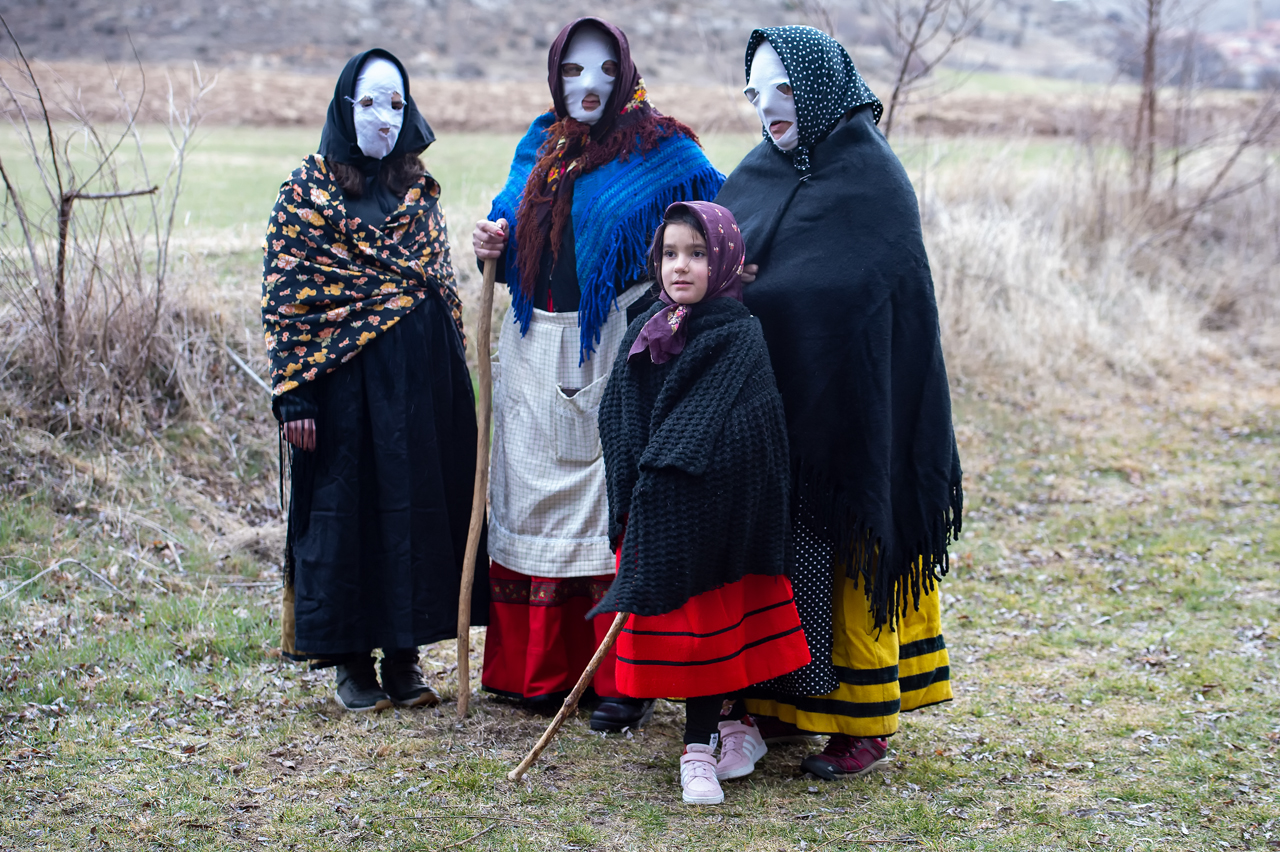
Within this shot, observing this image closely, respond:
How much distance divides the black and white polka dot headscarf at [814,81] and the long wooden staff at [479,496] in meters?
1.17

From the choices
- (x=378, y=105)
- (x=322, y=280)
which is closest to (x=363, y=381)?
(x=322, y=280)

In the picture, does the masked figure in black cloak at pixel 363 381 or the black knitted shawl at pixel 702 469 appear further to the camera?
the masked figure in black cloak at pixel 363 381

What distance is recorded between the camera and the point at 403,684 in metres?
3.90

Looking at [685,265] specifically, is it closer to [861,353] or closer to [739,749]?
[861,353]

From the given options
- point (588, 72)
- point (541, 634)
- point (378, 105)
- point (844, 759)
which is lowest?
point (844, 759)

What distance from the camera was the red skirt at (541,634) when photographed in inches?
148

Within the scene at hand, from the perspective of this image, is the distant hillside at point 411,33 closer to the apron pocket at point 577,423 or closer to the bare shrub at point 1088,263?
the bare shrub at point 1088,263

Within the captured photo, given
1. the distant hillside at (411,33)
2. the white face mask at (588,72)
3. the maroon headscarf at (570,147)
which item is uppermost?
the distant hillside at (411,33)

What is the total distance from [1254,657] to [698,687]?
2585 mm

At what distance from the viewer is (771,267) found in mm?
3182

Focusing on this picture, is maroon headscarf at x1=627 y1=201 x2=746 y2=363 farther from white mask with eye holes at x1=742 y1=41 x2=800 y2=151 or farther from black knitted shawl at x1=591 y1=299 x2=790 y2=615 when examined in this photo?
white mask with eye holes at x1=742 y1=41 x2=800 y2=151

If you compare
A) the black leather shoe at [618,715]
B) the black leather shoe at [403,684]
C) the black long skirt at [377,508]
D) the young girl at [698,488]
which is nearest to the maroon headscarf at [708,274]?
the young girl at [698,488]

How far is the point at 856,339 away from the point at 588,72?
125 centimetres

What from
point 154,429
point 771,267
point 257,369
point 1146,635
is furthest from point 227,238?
point 1146,635
